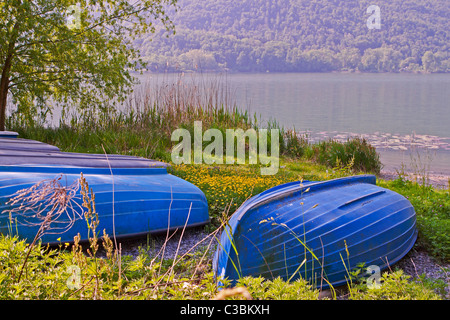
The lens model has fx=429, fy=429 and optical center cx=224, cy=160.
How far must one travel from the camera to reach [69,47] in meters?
7.72

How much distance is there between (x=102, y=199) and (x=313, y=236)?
1952 millimetres

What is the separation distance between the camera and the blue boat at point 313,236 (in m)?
3.14

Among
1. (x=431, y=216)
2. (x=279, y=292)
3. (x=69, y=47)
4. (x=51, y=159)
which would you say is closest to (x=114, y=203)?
(x=51, y=159)

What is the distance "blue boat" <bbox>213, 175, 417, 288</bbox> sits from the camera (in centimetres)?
314

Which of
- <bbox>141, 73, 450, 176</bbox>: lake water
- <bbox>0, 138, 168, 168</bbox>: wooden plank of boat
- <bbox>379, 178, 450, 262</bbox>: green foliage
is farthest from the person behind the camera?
<bbox>141, 73, 450, 176</bbox>: lake water

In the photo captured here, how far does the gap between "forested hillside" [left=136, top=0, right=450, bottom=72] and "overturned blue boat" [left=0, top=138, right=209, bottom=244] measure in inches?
2268

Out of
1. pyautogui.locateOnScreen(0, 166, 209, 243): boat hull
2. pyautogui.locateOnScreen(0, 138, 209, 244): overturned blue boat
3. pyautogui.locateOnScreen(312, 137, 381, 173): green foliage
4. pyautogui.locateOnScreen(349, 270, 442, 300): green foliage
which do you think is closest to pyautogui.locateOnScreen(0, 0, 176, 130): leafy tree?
pyautogui.locateOnScreen(0, 138, 209, 244): overturned blue boat

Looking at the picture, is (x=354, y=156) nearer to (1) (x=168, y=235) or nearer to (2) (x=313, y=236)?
(1) (x=168, y=235)

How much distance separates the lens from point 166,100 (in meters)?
10.0

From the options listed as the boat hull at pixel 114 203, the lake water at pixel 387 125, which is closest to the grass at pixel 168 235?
the boat hull at pixel 114 203

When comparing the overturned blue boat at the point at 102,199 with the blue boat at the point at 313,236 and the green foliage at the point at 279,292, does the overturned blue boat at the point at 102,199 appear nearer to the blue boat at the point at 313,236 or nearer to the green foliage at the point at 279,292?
the blue boat at the point at 313,236

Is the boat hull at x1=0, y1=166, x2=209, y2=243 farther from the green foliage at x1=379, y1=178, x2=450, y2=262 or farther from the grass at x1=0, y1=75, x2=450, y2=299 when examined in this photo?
the green foliage at x1=379, y1=178, x2=450, y2=262

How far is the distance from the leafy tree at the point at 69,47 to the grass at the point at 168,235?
0.76m

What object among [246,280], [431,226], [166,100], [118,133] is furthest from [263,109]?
[246,280]
